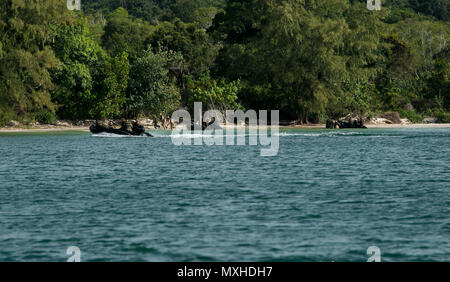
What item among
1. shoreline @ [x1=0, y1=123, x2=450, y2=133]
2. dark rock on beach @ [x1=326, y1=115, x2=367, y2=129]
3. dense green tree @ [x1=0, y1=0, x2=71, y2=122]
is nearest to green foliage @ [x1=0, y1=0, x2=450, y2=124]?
dense green tree @ [x1=0, y1=0, x2=71, y2=122]

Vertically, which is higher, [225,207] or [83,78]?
[83,78]

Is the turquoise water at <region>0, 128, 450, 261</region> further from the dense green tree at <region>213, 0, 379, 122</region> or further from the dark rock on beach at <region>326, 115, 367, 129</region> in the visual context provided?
the dark rock on beach at <region>326, 115, 367, 129</region>

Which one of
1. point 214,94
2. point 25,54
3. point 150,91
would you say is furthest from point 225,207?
point 214,94

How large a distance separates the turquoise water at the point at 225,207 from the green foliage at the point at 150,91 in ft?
102

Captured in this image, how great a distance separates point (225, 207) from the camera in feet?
71.6

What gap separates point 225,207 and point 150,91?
175ft

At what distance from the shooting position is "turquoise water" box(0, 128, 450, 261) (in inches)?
626

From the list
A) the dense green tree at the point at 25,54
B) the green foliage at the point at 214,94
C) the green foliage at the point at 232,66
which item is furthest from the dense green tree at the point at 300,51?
the dense green tree at the point at 25,54

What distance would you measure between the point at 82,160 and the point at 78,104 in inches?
1354

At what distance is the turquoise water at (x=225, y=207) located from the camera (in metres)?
15.9

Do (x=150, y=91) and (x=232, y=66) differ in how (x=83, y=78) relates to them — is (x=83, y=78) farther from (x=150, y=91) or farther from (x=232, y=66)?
(x=232, y=66)

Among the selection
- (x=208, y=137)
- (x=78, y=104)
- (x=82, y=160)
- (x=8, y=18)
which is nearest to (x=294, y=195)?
(x=82, y=160)
